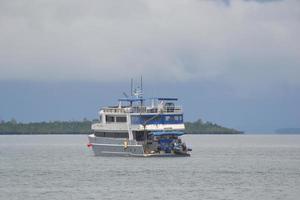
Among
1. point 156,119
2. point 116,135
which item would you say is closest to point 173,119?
point 156,119

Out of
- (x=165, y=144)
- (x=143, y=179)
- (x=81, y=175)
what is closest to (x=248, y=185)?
(x=143, y=179)

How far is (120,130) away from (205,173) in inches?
712

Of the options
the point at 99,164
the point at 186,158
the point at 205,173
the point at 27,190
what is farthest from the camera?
the point at 186,158

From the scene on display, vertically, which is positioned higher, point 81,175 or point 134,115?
point 134,115

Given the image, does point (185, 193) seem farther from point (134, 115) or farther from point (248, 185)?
point (134, 115)

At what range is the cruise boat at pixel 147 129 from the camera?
104m

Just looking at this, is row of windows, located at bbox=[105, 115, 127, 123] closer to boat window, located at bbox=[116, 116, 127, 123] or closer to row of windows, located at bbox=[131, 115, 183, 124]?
boat window, located at bbox=[116, 116, 127, 123]

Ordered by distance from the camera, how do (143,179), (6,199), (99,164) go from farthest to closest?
(99,164)
(143,179)
(6,199)

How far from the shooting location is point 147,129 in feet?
339

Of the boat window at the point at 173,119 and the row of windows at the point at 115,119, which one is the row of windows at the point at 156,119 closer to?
the boat window at the point at 173,119

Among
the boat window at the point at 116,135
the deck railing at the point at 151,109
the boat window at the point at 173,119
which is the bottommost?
the boat window at the point at 116,135

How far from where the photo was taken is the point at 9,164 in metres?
106

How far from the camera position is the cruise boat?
104 metres

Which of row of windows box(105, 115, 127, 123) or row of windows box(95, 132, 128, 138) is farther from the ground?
row of windows box(105, 115, 127, 123)
